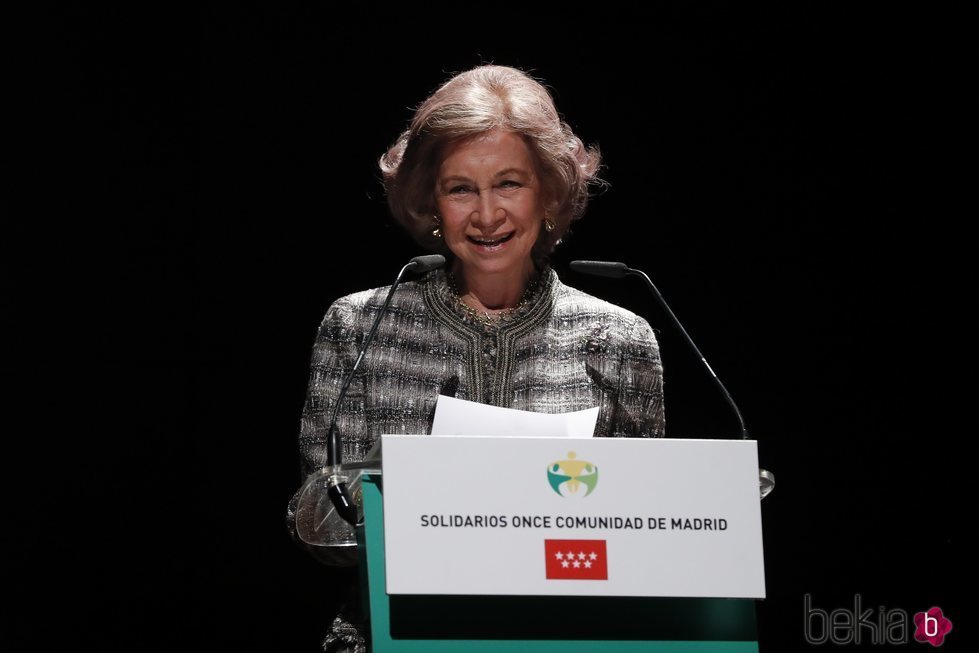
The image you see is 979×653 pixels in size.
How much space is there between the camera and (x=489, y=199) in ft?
8.46

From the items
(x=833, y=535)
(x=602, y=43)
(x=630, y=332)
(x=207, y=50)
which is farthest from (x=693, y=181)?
(x=207, y=50)

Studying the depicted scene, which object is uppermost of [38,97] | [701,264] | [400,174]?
[38,97]

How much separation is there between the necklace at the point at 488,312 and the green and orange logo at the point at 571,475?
0.95m

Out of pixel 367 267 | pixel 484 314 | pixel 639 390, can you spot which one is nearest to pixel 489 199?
pixel 484 314

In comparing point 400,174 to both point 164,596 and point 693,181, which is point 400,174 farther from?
point 164,596

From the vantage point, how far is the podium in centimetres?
167

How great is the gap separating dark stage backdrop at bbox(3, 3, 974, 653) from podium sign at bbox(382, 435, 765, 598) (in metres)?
1.44

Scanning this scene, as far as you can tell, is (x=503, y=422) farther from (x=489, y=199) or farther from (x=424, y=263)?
(x=489, y=199)

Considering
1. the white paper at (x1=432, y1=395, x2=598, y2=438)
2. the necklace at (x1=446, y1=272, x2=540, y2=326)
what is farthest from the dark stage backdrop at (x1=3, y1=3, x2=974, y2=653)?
the white paper at (x1=432, y1=395, x2=598, y2=438)

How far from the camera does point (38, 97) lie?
284cm

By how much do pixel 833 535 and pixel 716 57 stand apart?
53.3 inches

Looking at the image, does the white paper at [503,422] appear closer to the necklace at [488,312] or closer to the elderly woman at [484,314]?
the elderly woman at [484,314]

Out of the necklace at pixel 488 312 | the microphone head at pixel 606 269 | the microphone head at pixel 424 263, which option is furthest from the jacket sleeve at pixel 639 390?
the microphone head at pixel 424 263

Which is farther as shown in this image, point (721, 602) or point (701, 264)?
point (701, 264)
